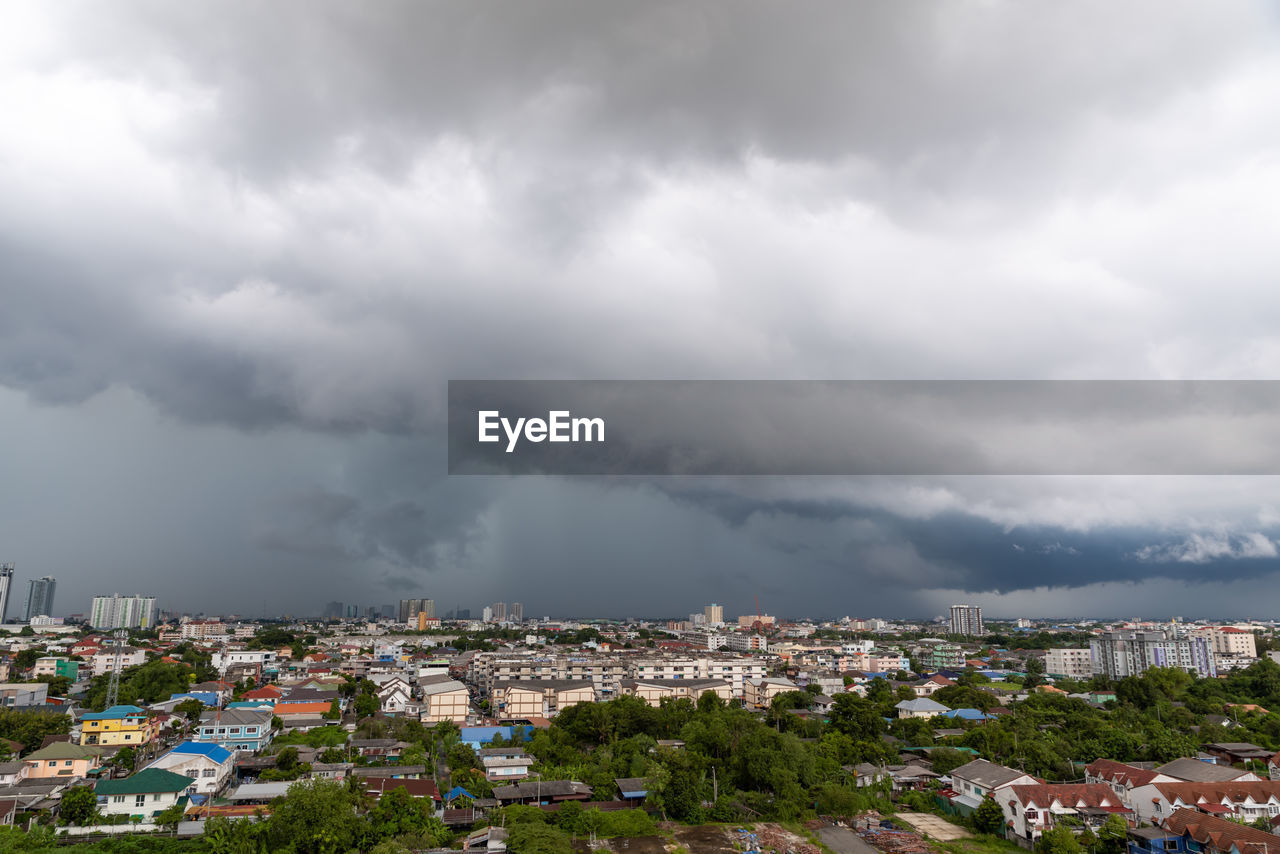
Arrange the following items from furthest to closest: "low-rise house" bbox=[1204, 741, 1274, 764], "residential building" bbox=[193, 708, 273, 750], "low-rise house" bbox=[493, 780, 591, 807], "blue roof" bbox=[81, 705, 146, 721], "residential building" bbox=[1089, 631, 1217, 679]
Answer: "residential building" bbox=[1089, 631, 1217, 679] → "blue roof" bbox=[81, 705, 146, 721] → "residential building" bbox=[193, 708, 273, 750] → "low-rise house" bbox=[1204, 741, 1274, 764] → "low-rise house" bbox=[493, 780, 591, 807]

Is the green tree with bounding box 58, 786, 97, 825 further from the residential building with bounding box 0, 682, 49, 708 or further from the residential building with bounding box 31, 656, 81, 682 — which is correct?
the residential building with bounding box 31, 656, 81, 682

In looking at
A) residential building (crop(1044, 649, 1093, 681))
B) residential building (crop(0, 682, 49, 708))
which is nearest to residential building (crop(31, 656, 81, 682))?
residential building (crop(0, 682, 49, 708))

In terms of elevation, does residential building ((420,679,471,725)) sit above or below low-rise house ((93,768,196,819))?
below

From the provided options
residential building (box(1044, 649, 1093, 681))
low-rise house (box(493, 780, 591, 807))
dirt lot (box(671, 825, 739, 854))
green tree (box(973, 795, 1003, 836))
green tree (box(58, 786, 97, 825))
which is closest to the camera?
dirt lot (box(671, 825, 739, 854))

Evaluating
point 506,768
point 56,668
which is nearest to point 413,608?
point 56,668

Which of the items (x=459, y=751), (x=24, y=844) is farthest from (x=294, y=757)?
(x=24, y=844)

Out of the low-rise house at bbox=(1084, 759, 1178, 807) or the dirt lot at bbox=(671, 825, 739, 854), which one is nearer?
the dirt lot at bbox=(671, 825, 739, 854)

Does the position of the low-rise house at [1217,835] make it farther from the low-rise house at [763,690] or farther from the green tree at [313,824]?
the low-rise house at [763,690]
